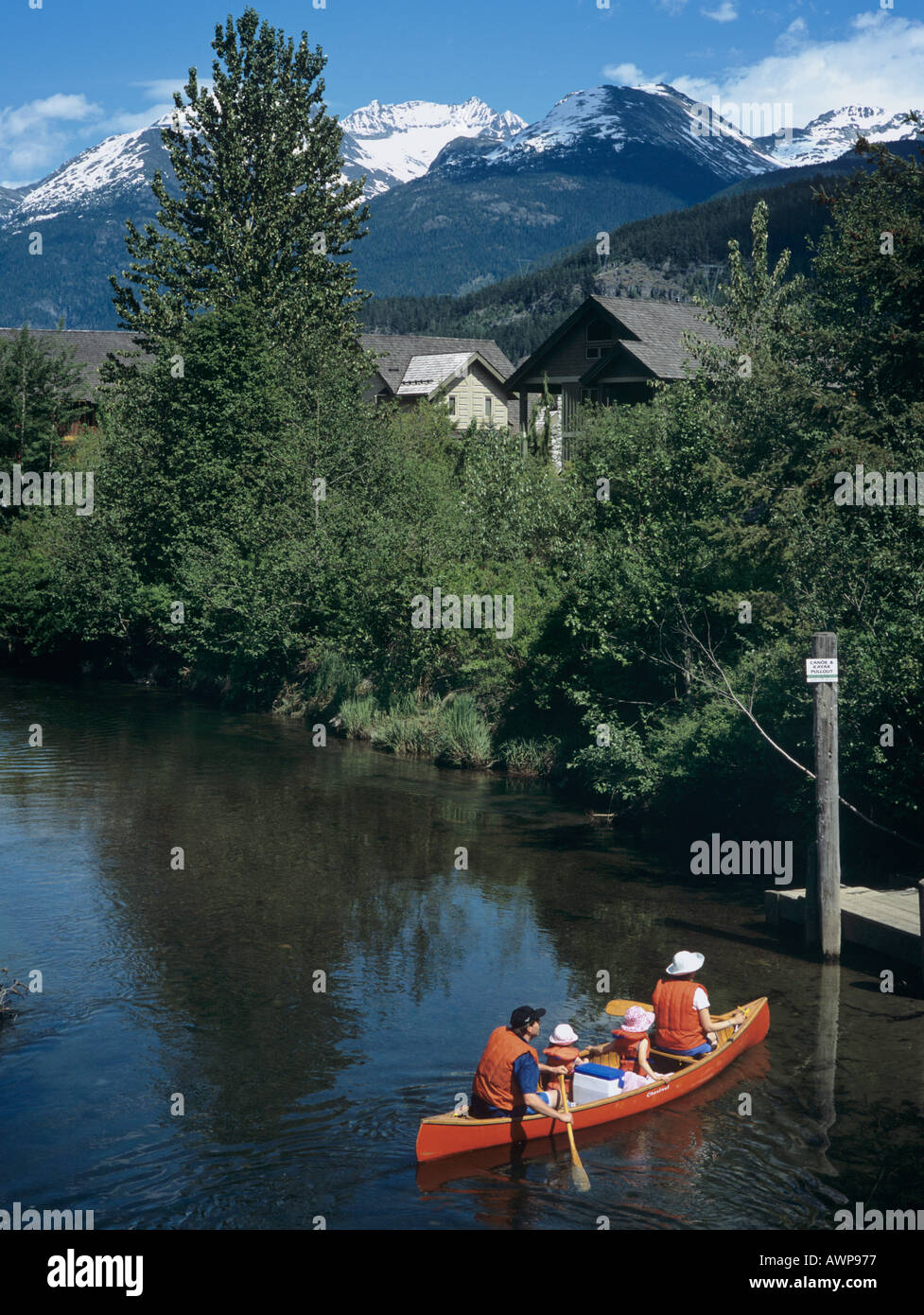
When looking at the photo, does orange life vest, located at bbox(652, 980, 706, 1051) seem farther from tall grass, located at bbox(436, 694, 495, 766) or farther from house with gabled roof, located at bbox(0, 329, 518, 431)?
house with gabled roof, located at bbox(0, 329, 518, 431)

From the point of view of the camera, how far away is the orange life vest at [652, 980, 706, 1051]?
13.0 meters

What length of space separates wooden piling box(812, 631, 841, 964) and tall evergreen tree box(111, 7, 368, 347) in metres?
33.3

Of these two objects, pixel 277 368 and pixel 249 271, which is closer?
pixel 277 368

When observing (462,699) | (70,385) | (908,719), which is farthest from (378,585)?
(70,385)

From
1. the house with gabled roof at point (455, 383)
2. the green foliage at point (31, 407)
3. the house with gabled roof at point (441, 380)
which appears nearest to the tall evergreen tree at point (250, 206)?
the green foliage at point (31, 407)

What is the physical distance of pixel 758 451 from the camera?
2292 centimetres

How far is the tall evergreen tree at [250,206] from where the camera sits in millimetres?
45469

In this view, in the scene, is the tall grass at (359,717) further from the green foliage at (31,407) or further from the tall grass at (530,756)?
the green foliage at (31,407)

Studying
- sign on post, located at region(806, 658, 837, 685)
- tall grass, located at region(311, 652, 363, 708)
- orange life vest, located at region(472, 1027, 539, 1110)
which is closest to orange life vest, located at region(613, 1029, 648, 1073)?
orange life vest, located at region(472, 1027, 539, 1110)

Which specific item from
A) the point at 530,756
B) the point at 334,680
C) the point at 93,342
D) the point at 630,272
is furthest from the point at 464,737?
the point at 630,272

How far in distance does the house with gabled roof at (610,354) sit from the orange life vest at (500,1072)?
1195 inches

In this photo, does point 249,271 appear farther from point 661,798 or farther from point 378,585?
point 661,798

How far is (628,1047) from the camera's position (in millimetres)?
12766

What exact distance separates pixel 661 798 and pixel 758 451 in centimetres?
639
